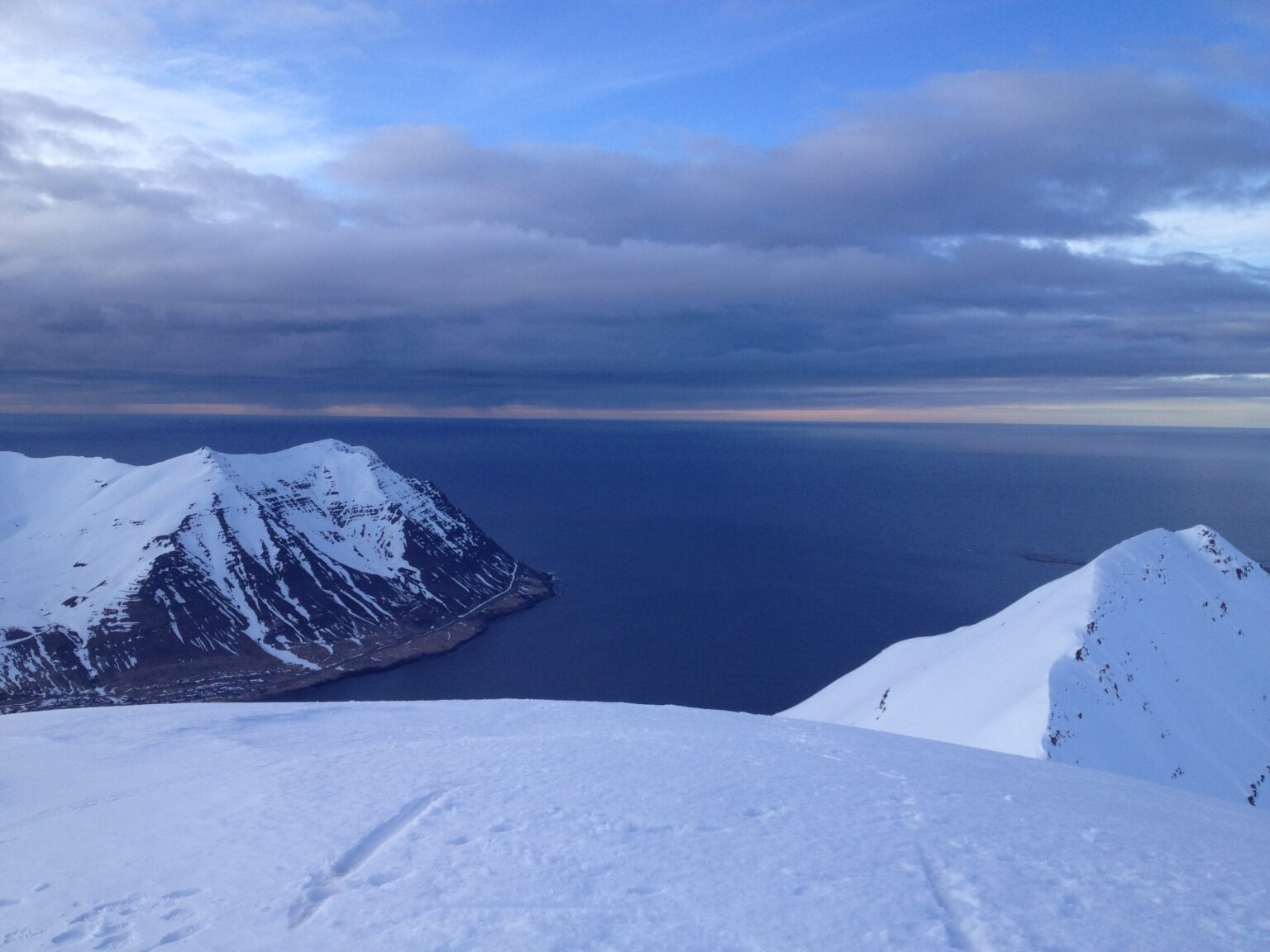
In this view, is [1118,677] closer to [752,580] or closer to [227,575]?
[752,580]

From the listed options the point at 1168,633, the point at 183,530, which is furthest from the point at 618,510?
the point at 1168,633

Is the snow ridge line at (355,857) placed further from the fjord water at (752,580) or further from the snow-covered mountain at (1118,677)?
the fjord water at (752,580)

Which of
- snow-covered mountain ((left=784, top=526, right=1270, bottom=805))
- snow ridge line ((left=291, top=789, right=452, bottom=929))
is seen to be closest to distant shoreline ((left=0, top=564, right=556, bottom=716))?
snow-covered mountain ((left=784, top=526, right=1270, bottom=805))

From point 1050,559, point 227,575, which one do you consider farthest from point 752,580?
point 227,575

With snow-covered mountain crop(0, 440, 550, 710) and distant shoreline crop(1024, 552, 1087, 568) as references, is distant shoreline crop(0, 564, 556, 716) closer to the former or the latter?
snow-covered mountain crop(0, 440, 550, 710)

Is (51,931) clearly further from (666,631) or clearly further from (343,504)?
(343,504)
